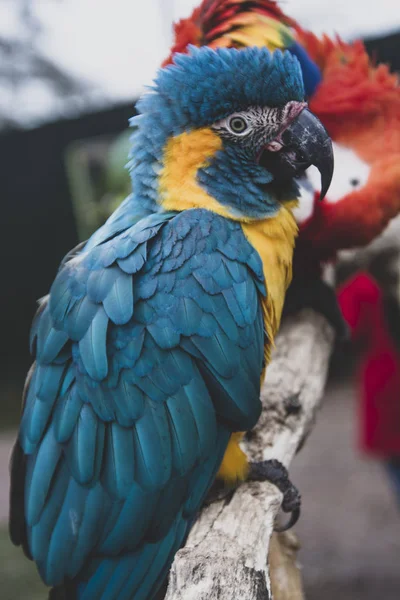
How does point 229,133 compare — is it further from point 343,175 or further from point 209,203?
point 343,175

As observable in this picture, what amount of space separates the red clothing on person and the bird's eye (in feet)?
3.73

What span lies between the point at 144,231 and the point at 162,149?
16cm

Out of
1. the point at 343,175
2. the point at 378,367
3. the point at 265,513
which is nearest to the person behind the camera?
the point at 265,513

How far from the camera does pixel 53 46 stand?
3.19 metres

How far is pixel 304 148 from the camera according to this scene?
3.12ft

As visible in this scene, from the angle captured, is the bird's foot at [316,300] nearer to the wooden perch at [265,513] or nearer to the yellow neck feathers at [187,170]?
the wooden perch at [265,513]

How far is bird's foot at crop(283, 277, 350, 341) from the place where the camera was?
4.75 feet

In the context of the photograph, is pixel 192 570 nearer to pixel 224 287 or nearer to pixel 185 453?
pixel 185 453

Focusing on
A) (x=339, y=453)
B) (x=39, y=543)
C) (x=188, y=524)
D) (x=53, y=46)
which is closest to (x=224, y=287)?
(x=188, y=524)

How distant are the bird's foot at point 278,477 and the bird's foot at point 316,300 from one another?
525mm

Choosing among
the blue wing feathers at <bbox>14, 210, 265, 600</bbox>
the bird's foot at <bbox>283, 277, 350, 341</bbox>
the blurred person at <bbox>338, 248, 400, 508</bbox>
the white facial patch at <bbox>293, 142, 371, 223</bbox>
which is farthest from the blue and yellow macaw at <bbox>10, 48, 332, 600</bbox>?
the blurred person at <bbox>338, 248, 400, 508</bbox>

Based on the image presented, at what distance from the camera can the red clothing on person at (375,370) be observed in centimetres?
197

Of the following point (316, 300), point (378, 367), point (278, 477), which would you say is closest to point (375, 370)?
point (378, 367)

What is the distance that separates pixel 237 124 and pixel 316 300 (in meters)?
0.65
